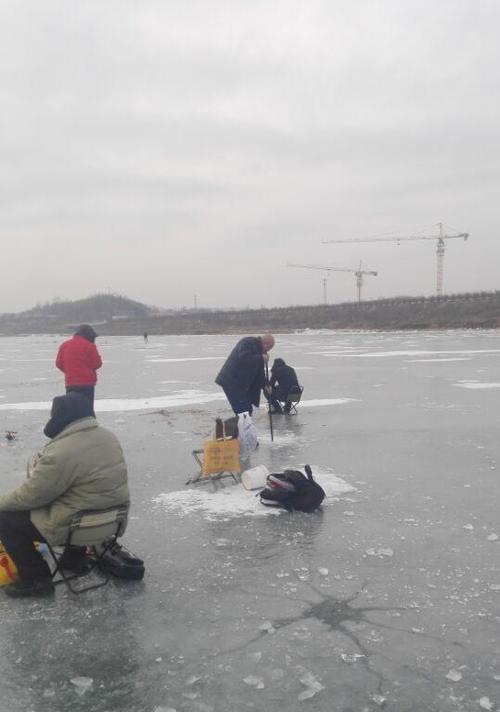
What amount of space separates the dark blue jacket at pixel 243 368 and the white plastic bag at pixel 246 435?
64 centimetres

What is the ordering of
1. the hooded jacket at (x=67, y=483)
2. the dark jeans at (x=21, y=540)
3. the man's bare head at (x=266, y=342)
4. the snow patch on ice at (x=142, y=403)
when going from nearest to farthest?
the hooded jacket at (x=67, y=483)
the dark jeans at (x=21, y=540)
the man's bare head at (x=266, y=342)
the snow patch on ice at (x=142, y=403)

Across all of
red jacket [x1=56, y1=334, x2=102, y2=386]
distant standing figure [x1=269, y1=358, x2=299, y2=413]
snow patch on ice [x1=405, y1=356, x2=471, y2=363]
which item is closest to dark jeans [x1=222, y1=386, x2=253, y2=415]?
red jacket [x1=56, y1=334, x2=102, y2=386]

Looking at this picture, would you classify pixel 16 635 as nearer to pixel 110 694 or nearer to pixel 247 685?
pixel 110 694

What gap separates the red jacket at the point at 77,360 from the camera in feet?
29.3

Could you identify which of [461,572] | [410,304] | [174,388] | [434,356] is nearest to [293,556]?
[461,572]

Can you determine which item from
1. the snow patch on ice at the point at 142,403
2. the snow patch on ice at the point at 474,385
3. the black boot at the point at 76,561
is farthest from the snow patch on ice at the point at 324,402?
the black boot at the point at 76,561

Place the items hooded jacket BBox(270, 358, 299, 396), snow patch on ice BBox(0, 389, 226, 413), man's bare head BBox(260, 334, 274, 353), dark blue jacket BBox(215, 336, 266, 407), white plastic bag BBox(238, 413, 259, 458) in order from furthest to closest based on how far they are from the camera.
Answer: snow patch on ice BBox(0, 389, 226, 413), hooded jacket BBox(270, 358, 299, 396), man's bare head BBox(260, 334, 274, 353), dark blue jacket BBox(215, 336, 266, 407), white plastic bag BBox(238, 413, 259, 458)

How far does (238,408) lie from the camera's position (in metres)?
8.30

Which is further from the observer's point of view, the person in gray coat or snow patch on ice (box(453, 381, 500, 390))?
snow patch on ice (box(453, 381, 500, 390))

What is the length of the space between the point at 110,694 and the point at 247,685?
0.69 m

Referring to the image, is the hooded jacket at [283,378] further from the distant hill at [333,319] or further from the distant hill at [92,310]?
the distant hill at [92,310]

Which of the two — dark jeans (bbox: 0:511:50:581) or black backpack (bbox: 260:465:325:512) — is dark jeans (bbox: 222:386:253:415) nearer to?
black backpack (bbox: 260:465:325:512)

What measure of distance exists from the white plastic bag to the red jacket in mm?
2826

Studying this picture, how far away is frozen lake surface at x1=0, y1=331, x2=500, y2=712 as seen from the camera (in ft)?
9.56
